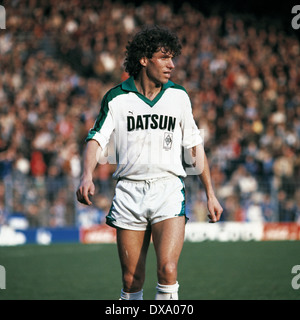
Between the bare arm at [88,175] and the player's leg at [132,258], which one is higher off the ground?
the bare arm at [88,175]

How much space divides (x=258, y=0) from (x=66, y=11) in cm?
737

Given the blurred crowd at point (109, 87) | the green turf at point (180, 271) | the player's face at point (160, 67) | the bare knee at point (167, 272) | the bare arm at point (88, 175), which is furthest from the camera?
the blurred crowd at point (109, 87)

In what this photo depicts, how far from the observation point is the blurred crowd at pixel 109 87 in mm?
16281

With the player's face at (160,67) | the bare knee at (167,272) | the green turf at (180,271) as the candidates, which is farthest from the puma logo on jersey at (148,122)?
the green turf at (180,271)

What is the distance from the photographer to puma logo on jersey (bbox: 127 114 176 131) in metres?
5.32

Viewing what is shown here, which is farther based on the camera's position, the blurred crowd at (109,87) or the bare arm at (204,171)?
the blurred crowd at (109,87)

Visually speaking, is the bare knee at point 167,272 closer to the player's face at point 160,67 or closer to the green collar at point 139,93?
the green collar at point 139,93

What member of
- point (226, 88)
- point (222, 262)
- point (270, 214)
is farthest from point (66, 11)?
point (222, 262)

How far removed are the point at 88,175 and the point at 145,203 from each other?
21.3 inches

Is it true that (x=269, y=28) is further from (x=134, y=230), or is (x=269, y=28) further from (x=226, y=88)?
(x=134, y=230)

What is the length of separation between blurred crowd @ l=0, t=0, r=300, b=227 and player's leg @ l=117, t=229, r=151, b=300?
10764 mm

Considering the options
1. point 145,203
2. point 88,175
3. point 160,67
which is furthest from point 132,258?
point 160,67

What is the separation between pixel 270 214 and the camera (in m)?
16.6

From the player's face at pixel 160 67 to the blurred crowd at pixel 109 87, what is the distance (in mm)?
10854
